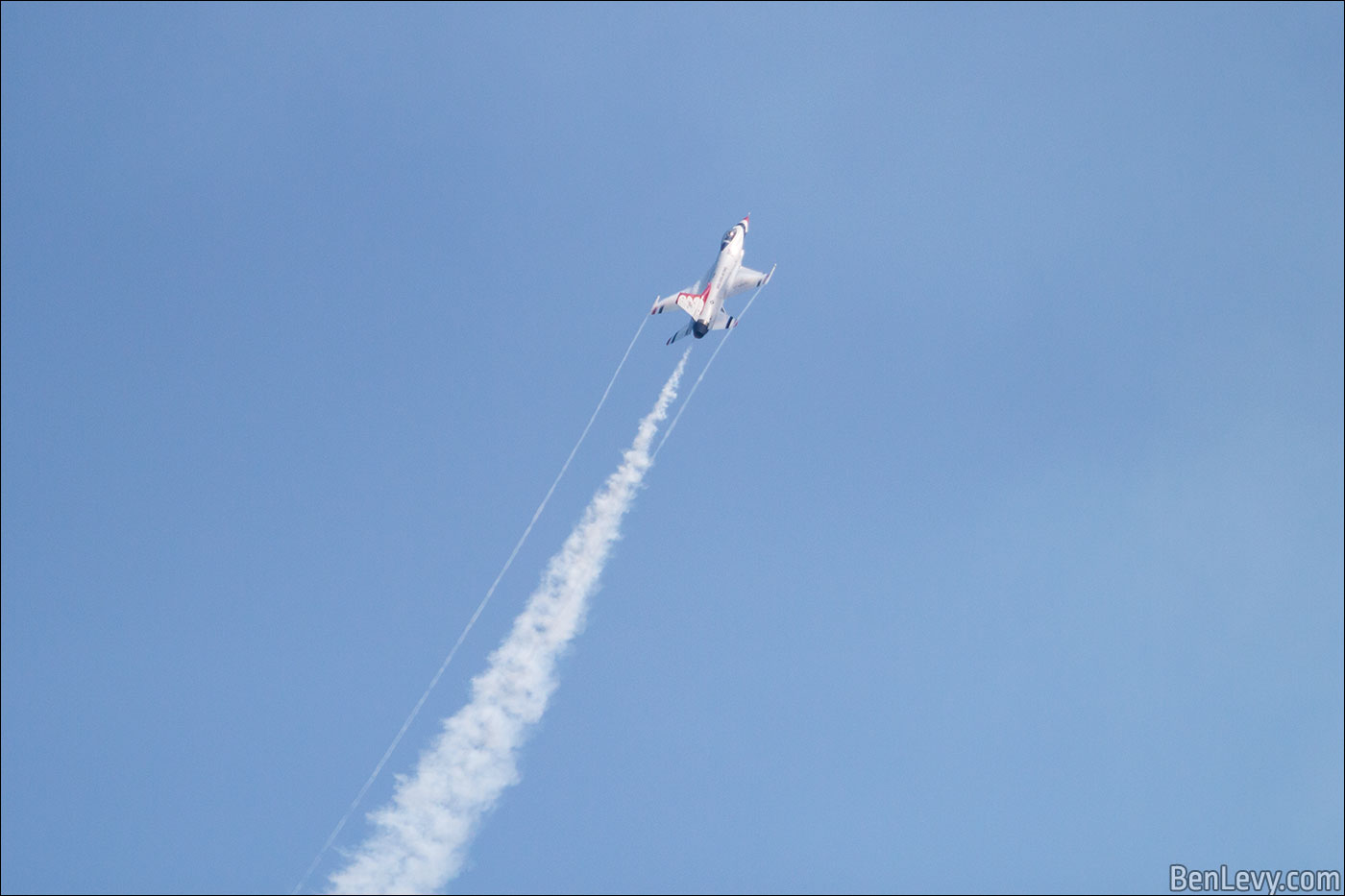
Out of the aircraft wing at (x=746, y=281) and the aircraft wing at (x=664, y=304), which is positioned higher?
the aircraft wing at (x=746, y=281)

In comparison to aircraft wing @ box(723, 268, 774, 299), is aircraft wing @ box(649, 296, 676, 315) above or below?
below

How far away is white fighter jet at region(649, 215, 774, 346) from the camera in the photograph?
2633 inches

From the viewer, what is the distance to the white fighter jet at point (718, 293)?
66.9 metres

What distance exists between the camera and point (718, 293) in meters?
67.9

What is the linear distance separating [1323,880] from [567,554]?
146 feet

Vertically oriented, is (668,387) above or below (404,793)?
Answer: above

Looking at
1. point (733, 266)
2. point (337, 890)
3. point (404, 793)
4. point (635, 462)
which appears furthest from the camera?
point (733, 266)

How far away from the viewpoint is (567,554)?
59031mm

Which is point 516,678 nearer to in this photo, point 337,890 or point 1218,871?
point 337,890

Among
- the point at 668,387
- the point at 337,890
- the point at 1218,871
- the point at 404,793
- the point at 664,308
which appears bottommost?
the point at 337,890

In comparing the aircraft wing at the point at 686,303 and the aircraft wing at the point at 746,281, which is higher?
the aircraft wing at the point at 746,281

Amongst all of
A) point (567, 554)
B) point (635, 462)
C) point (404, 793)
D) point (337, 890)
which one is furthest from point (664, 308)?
point (337, 890)

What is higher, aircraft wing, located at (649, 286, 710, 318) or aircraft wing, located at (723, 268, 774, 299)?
aircraft wing, located at (723, 268, 774, 299)

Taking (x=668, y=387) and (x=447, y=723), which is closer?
(x=447, y=723)
